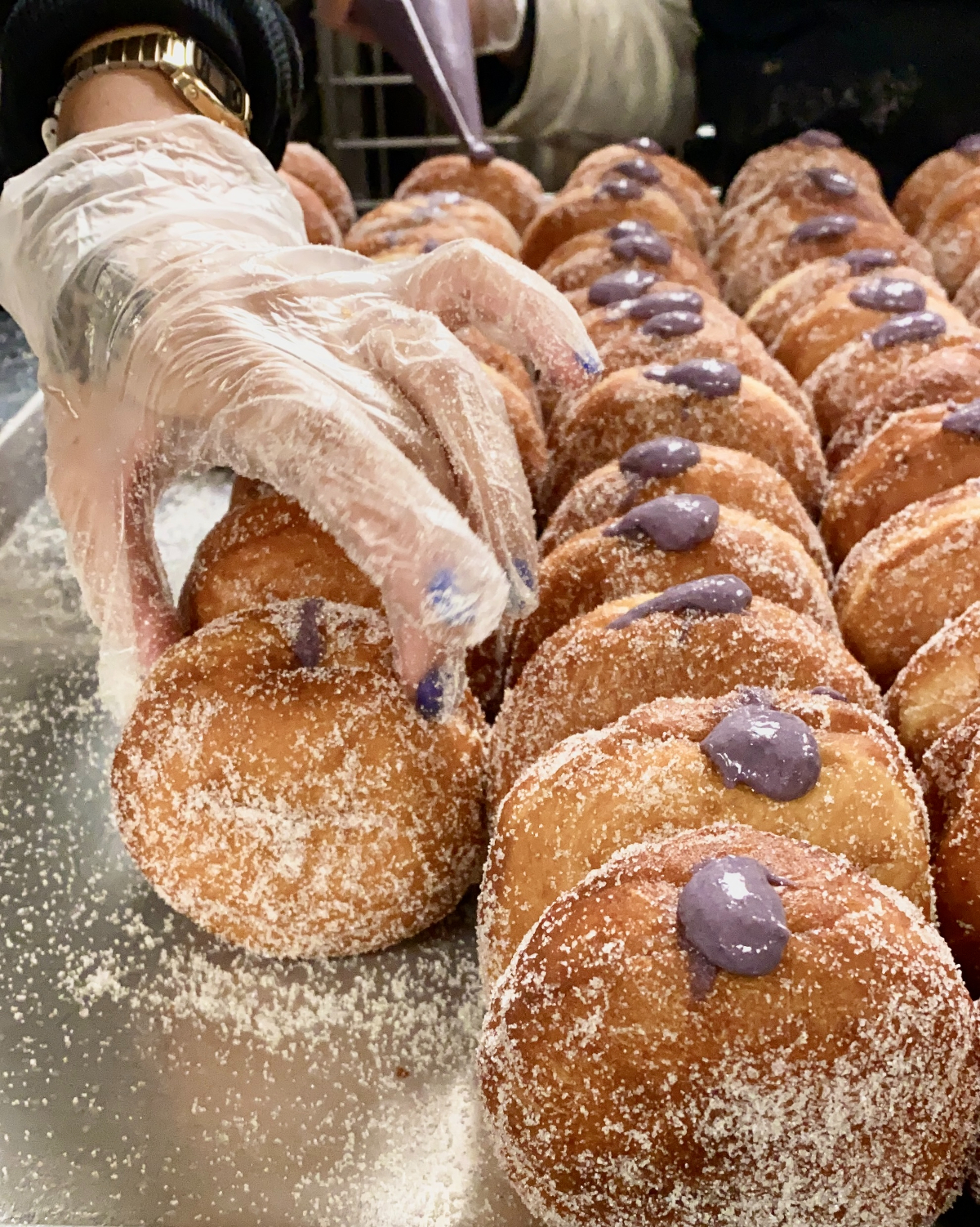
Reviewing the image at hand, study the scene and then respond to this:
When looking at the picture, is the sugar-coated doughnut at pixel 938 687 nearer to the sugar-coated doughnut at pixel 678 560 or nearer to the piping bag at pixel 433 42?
the sugar-coated doughnut at pixel 678 560

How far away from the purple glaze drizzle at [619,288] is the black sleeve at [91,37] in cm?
72

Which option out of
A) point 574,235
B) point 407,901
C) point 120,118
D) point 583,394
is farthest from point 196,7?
point 407,901

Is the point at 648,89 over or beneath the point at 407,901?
over

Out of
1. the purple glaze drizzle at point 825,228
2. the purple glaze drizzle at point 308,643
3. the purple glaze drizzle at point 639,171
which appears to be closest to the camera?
the purple glaze drizzle at point 308,643

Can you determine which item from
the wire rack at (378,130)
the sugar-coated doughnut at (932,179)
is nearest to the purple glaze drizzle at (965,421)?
the sugar-coated doughnut at (932,179)

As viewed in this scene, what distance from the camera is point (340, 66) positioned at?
12.9 feet

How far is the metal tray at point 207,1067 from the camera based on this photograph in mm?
1135

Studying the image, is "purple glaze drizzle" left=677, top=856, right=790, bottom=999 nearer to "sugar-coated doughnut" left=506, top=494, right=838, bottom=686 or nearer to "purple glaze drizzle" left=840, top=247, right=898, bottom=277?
"sugar-coated doughnut" left=506, top=494, right=838, bottom=686

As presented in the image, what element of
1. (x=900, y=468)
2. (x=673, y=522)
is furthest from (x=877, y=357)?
(x=673, y=522)

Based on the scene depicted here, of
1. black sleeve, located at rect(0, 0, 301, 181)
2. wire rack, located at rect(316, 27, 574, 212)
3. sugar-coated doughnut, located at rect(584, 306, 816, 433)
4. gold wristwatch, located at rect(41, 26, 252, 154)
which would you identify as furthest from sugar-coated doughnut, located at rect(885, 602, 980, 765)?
wire rack, located at rect(316, 27, 574, 212)

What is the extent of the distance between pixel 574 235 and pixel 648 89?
47.5 inches

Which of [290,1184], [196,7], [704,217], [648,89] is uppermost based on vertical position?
[196,7]

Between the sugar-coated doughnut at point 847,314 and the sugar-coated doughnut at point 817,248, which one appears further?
the sugar-coated doughnut at point 817,248

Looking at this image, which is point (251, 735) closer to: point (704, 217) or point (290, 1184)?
point (290, 1184)
